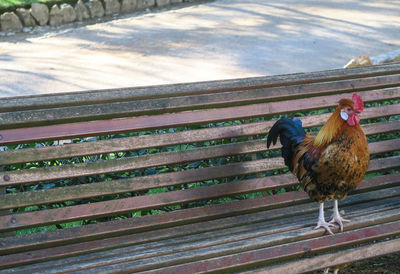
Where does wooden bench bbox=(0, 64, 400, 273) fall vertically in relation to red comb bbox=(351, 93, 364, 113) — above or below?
below

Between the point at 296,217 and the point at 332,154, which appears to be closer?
the point at 332,154

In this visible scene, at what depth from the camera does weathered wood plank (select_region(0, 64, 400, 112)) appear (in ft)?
10.3

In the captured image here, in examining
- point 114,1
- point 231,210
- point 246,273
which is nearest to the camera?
point 246,273

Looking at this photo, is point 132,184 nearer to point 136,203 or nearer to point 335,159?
point 136,203

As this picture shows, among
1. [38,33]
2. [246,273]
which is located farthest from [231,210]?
[38,33]

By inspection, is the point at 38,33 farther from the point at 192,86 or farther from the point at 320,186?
the point at 320,186

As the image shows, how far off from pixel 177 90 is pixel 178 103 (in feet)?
0.35

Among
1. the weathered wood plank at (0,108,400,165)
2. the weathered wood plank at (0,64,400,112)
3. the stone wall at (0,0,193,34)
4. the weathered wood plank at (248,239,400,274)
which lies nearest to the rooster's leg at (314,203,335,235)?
the weathered wood plank at (248,239,400,274)

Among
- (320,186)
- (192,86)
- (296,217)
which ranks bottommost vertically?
(296,217)

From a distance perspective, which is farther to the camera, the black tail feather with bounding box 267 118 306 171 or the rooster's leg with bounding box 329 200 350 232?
the black tail feather with bounding box 267 118 306 171

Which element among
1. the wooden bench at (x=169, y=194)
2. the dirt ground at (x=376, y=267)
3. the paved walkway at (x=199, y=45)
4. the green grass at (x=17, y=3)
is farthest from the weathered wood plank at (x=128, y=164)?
the green grass at (x=17, y=3)

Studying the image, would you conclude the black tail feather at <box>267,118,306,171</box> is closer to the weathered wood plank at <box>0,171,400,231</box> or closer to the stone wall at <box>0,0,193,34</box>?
the weathered wood plank at <box>0,171,400,231</box>

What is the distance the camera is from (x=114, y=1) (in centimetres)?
1205

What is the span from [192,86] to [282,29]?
743 centimetres
